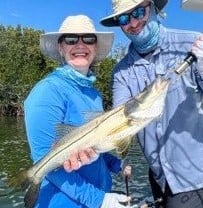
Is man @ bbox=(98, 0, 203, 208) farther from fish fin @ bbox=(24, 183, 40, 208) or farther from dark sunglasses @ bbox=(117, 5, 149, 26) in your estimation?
fish fin @ bbox=(24, 183, 40, 208)

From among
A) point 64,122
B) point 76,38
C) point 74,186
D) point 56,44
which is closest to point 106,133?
point 64,122

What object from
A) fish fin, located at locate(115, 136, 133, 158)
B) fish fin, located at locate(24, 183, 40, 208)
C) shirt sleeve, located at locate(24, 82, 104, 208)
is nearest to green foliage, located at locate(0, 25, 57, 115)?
shirt sleeve, located at locate(24, 82, 104, 208)

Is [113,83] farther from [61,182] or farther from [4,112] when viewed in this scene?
[4,112]

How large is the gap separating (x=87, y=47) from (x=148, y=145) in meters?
1.09

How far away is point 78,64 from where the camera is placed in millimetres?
4883

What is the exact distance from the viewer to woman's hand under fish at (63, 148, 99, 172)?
4.37 metres

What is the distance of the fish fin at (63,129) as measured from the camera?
173 inches

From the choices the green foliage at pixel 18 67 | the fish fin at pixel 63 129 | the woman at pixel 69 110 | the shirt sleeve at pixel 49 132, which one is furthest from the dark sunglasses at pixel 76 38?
the green foliage at pixel 18 67

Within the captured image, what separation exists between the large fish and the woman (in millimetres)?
151

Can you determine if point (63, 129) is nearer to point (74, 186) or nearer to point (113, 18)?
point (74, 186)

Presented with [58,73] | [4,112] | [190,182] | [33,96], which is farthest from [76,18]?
[4,112]

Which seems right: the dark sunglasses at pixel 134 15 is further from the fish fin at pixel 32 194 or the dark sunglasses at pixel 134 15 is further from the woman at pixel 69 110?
the fish fin at pixel 32 194

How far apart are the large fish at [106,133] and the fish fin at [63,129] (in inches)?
0.8

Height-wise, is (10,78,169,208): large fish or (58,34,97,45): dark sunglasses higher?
(58,34,97,45): dark sunglasses
